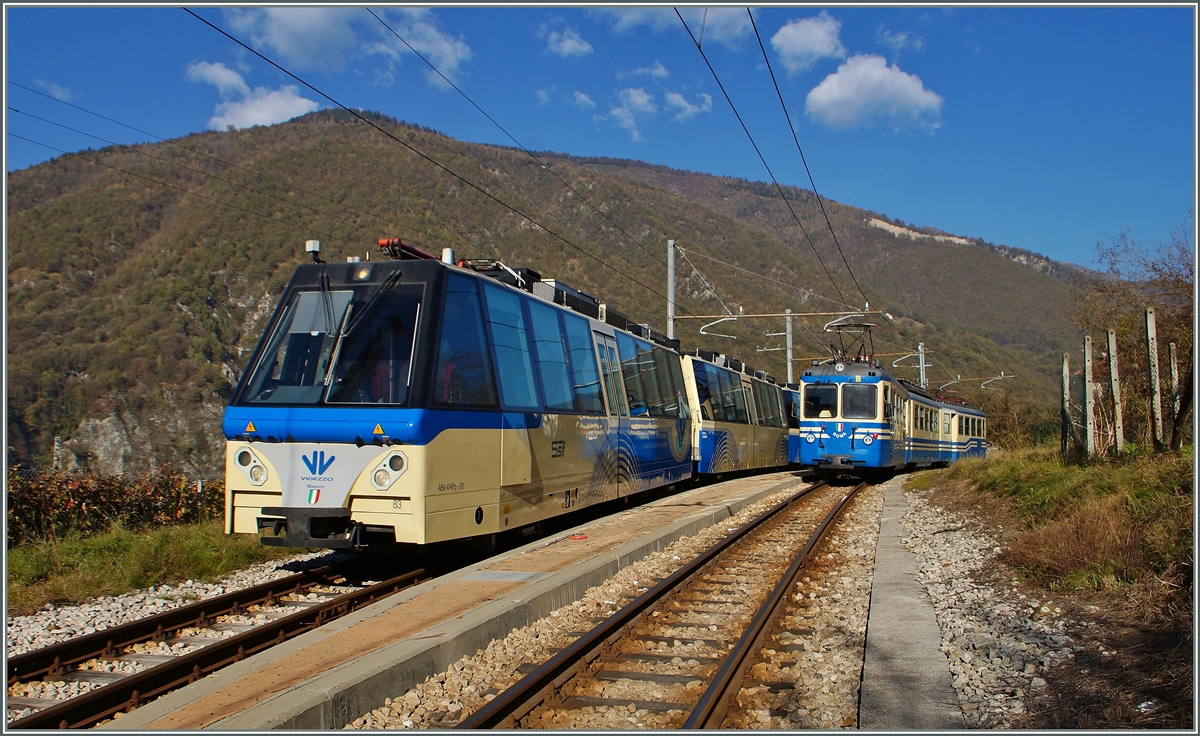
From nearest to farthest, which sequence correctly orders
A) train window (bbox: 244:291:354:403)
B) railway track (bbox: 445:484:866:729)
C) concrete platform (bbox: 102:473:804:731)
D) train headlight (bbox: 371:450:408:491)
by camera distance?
concrete platform (bbox: 102:473:804:731)
railway track (bbox: 445:484:866:729)
train headlight (bbox: 371:450:408:491)
train window (bbox: 244:291:354:403)

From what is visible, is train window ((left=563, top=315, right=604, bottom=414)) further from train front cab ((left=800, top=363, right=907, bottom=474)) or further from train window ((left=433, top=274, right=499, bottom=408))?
train front cab ((left=800, top=363, right=907, bottom=474))

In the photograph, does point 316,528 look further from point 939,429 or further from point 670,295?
point 939,429

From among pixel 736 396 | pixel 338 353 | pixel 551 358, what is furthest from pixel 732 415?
pixel 338 353

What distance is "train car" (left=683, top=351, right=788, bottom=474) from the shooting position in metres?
19.1

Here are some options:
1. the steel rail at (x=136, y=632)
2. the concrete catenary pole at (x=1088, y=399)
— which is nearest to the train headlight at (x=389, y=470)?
the steel rail at (x=136, y=632)

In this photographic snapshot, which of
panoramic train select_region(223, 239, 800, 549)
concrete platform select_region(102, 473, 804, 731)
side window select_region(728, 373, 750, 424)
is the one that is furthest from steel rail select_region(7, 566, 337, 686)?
side window select_region(728, 373, 750, 424)

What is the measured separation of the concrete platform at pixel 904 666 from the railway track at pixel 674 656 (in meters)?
0.59

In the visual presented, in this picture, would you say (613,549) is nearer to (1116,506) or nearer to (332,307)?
(332,307)

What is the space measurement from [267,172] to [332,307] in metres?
100

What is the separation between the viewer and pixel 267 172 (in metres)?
99.9

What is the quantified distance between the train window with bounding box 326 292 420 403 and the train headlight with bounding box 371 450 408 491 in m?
0.52

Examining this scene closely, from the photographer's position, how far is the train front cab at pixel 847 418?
2230 cm

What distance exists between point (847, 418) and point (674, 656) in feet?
57.0

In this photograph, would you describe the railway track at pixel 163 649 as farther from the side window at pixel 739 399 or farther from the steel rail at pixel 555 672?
the side window at pixel 739 399
